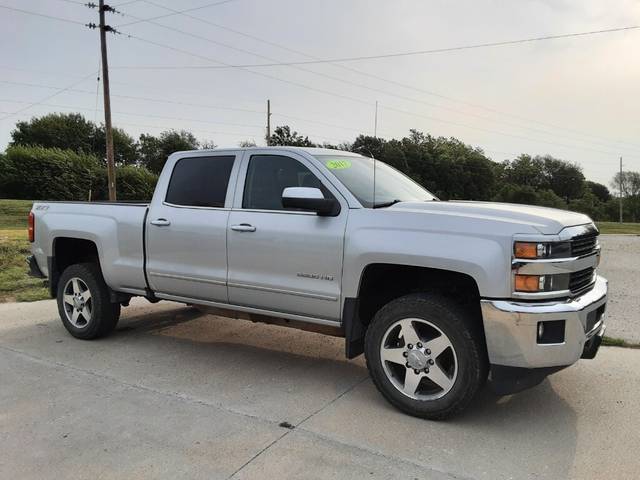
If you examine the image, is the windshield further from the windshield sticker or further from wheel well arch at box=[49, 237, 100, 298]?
wheel well arch at box=[49, 237, 100, 298]

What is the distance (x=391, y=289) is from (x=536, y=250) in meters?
1.24

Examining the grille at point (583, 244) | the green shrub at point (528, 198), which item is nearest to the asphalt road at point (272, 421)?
the grille at point (583, 244)

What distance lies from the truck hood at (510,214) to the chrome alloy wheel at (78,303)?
138 inches

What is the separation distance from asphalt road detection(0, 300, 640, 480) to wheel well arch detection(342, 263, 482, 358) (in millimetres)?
549

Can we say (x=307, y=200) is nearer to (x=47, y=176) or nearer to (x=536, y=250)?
(x=536, y=250)

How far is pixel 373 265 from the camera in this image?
3.91 metres

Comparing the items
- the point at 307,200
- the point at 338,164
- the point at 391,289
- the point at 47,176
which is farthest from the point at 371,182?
the point at 47,176

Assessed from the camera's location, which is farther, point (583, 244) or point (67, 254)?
point (67, 254)

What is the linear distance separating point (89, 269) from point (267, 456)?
10.9 ft

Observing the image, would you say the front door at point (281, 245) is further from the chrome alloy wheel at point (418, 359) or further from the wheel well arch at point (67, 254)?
the wheel well arch at point (67, 254)

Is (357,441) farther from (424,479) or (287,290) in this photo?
(287,290)

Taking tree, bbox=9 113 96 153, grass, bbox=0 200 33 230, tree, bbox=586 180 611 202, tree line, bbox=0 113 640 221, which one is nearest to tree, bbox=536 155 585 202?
tree line, bbox=0 113 640 221

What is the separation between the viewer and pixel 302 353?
530cm

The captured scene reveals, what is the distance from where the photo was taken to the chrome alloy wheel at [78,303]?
5.68 m
